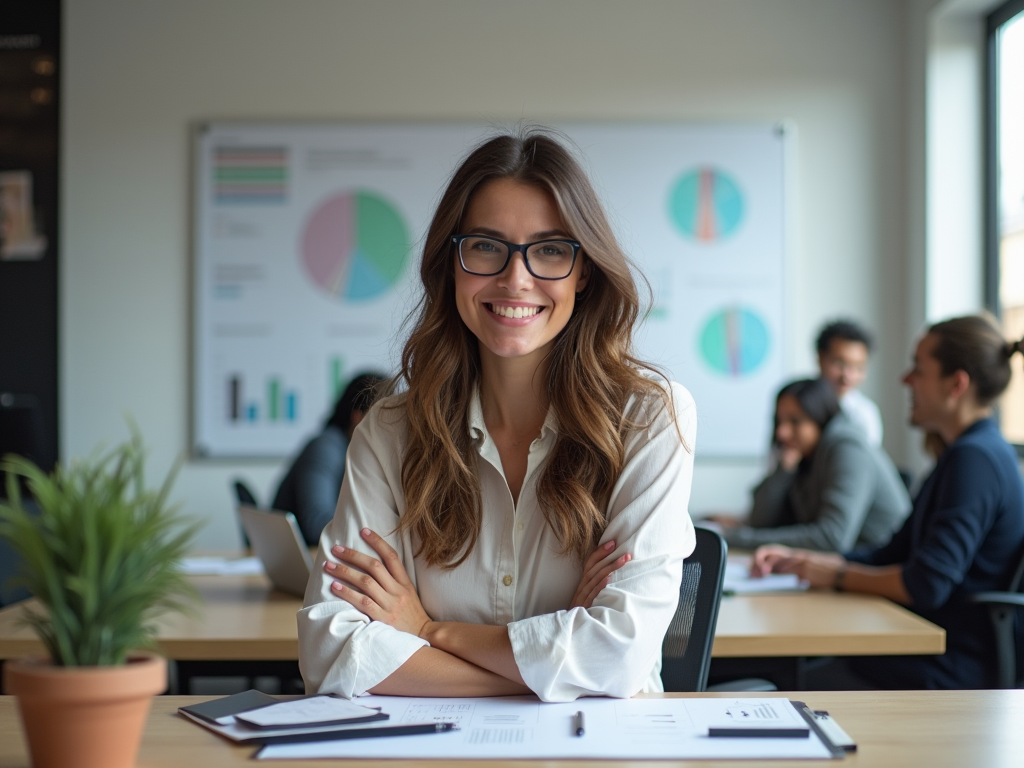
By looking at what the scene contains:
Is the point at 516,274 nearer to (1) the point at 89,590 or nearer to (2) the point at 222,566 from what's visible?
(1) the point at 89,590

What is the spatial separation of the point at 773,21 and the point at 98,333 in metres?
3.75

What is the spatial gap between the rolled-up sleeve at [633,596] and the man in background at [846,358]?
128 inches

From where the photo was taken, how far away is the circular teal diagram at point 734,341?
5242 mm

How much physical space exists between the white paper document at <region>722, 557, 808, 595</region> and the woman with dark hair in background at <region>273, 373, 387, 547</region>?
114cm

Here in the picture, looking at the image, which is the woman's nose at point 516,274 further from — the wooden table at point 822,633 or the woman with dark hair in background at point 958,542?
the woman with dark hair in background at point 958,542

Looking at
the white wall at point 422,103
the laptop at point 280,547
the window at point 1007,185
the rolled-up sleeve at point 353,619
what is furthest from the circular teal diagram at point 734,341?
the rolled-up sleeve at point 353,619

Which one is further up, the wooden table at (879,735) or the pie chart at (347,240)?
the pie chart at (347,240)

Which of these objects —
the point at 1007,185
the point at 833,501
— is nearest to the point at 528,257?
the point at 833,501

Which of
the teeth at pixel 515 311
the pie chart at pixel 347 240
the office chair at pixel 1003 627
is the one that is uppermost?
the pie chart at pixel 347 240

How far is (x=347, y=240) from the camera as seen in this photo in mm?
5285

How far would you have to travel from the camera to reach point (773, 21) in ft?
17.2

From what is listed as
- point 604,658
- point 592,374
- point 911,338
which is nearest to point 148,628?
point 604,658

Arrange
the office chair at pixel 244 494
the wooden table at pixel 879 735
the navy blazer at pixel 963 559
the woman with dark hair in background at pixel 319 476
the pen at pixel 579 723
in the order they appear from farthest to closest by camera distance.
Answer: the office chair at pixel 244 494 < the woman with dark hair in background at pixel 319 476 < the navy blazer at pixel 963 559 < the pen at pixel 579 723 < the wooden table at pixel 879 735

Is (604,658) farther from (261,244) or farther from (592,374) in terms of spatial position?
(261,244)
